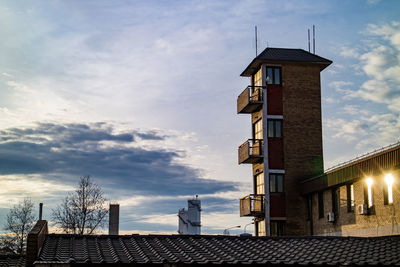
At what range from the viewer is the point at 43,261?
669 inches

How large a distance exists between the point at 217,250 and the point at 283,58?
25.8 meters

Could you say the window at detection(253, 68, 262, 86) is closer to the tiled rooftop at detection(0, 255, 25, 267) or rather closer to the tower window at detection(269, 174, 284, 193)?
the tower window at detection(269, 174, 284, 193)

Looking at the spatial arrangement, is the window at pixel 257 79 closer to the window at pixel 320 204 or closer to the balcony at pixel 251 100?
the balcony at pixel 251 100

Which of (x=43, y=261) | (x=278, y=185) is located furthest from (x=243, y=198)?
(x=43, y=261)

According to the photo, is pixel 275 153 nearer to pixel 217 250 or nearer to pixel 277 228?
pixel 277 228

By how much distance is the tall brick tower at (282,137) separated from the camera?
134ft

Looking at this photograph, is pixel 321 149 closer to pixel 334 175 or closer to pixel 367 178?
pixel 334 175

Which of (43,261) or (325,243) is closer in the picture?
(43,261)

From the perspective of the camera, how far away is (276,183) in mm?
41250

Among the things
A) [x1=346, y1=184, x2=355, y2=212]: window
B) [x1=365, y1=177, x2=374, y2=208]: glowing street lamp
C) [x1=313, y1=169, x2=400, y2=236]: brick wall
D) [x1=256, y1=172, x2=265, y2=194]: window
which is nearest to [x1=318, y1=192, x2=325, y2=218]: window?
[x1=313, y1=169, x2=400, y2=236]: brick wall

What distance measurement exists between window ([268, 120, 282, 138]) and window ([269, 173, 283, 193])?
10.1 ft

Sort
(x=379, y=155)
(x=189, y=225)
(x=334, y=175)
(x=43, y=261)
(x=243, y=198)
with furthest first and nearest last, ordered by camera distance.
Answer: (x=189, y=225) < (x=243, y=198) < (x=334, y=175) < (x=379, y=155) < (x=43, y=261)

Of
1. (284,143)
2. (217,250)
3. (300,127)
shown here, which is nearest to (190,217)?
(284,143)

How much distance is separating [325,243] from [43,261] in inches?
404
